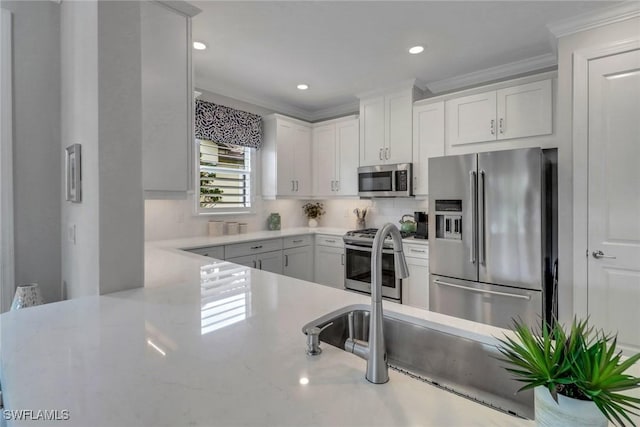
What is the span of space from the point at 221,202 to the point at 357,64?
7.16ft

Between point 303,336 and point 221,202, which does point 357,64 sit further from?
point 303,336

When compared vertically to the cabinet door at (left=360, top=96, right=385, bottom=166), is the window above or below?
below

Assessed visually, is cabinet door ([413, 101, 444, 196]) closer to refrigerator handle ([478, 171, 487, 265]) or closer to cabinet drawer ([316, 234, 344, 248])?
refrigerator handle ([478, 171, 487, 265])

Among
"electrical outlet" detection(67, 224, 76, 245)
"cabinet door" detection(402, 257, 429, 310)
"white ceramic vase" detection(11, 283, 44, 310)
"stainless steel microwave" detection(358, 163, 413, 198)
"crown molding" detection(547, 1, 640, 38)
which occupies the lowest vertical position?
"cabinet door" detection(402, 257, 429, 310)

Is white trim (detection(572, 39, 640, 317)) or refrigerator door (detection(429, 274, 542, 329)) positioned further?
refrigerator door (detection(429, 274, 542, 329))

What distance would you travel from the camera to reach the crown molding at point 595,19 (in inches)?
84.0

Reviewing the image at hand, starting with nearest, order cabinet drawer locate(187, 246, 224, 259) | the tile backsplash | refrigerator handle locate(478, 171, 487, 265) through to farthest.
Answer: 1. refrigerator handle locate(478, 171, 487, 265)
2. cabinet drawer locate(187, 246, 224, 259)
3. the tile backsplash

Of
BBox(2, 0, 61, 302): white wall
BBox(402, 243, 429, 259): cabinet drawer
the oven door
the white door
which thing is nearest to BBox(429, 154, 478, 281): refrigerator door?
BBox(402, 243, 429, 259): cabinet drawer

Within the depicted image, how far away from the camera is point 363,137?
13.0 feet

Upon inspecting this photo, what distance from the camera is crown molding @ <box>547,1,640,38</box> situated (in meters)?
2.13

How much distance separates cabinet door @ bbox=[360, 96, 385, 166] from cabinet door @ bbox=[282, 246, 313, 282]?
4.42ft

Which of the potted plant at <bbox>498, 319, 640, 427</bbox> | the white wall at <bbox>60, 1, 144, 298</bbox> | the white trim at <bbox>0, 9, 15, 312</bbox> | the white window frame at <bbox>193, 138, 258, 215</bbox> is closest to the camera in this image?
the potted plant at <bbox>498, 319, 640, 427</bbox>

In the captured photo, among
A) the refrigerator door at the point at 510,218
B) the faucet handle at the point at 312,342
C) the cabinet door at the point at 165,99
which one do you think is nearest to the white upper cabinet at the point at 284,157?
the cabinet door at the point at 165,99

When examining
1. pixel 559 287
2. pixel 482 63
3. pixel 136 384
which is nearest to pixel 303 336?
pixel 136 384
